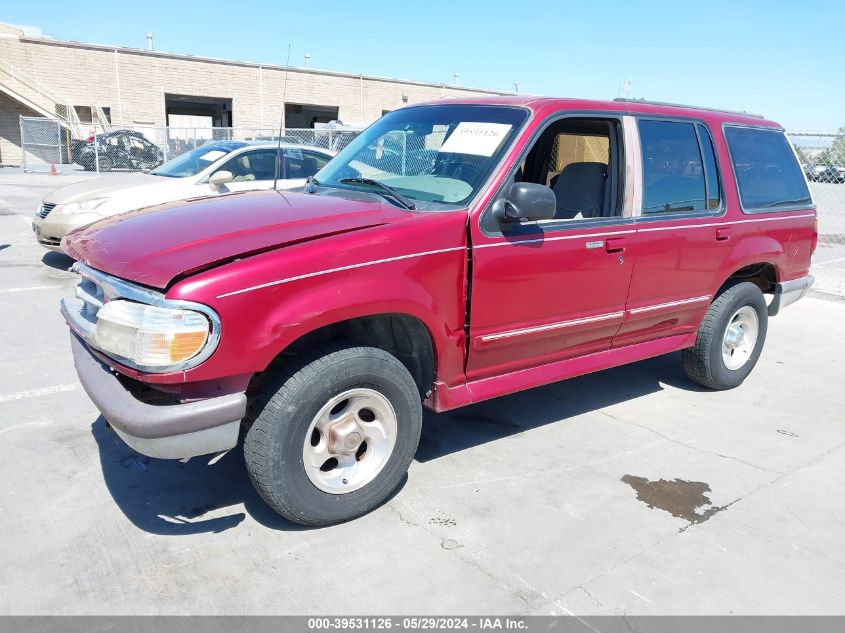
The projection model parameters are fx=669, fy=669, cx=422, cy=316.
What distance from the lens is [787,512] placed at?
353 cm

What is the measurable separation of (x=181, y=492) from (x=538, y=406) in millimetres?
2512

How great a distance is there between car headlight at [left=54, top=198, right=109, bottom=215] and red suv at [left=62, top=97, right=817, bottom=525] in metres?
5.24

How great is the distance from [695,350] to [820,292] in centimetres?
554

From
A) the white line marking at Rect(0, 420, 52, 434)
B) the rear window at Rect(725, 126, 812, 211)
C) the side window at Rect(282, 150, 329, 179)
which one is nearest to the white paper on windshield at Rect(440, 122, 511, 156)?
the rear window at Rect(725, 126, 812, 211)

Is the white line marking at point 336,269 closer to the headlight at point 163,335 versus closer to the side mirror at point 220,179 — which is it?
the headlight at point 163,335

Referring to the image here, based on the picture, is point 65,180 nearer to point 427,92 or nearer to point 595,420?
point 595,420

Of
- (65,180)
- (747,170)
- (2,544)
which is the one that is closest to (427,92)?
(65,180)

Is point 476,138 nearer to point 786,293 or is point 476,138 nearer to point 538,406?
point 538,406

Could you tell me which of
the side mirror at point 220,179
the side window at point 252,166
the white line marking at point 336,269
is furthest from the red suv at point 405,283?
the side window at point 252,166

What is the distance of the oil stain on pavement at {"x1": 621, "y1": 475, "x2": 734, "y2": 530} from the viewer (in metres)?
3.47

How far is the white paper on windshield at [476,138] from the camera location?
368 centimetres

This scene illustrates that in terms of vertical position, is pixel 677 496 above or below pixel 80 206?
below

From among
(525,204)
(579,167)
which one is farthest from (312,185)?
(579,167)

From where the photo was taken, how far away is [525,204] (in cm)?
336
